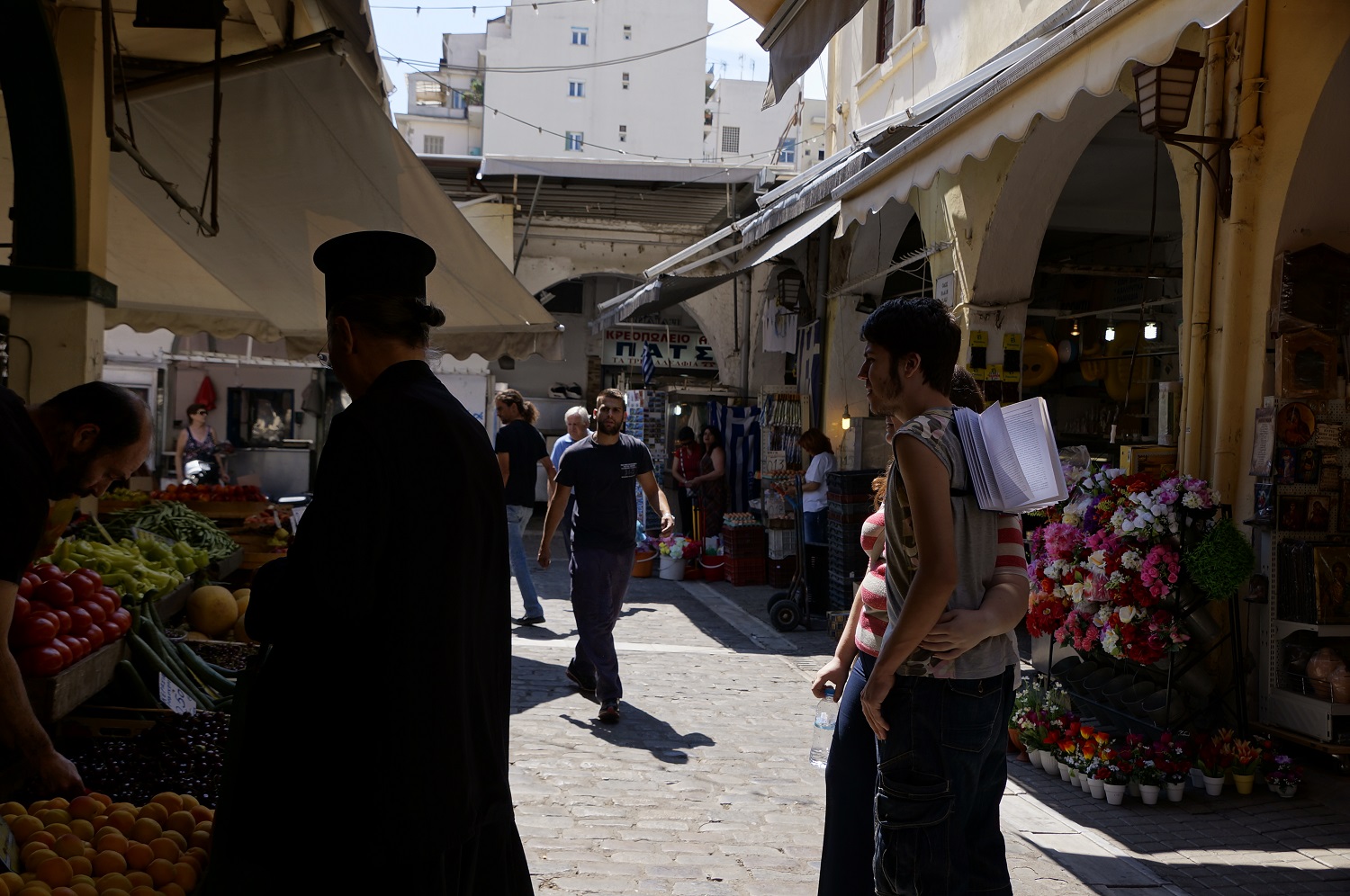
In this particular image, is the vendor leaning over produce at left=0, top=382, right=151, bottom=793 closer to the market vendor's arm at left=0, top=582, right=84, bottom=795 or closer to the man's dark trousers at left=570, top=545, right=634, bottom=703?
the market vendor's arm at left=0, top=582, right=84, bottom=795

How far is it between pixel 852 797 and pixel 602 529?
163 inches

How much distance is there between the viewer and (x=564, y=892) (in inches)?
161

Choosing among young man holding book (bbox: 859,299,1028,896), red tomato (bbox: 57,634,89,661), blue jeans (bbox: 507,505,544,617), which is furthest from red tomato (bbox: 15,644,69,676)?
blue jeans (bbox: 507,505,544,617)

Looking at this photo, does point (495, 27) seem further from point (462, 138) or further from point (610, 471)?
point (610, 471)

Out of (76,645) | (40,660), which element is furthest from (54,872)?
(76,645)

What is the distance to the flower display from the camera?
5.73m

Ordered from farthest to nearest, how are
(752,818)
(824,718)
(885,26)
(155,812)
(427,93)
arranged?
(427,93)
(885,26)
(752,818)
(824,718)
(155,812)

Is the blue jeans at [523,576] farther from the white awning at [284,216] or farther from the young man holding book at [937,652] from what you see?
the young man holding book at [937,652]

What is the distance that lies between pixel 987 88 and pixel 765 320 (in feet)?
33.2

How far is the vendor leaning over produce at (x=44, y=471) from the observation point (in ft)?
8.63

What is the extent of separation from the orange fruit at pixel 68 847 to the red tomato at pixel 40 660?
24.6 inches

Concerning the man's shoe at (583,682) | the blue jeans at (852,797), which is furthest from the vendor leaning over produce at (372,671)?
the man's shoe at (583,682)

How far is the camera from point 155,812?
10.3ft

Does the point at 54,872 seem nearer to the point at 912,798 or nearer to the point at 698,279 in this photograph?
the point at 912,798
